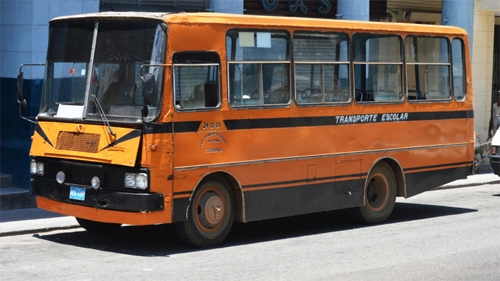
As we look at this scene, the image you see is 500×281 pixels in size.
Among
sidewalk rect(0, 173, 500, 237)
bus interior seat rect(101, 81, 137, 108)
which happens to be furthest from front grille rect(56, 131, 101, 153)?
sidewalk rect(0, 173, 500, 237)

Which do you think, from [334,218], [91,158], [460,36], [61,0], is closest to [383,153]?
[334,218]

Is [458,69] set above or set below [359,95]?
above

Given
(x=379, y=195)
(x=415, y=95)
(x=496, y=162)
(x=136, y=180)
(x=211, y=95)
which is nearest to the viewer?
(x=136, y=180)

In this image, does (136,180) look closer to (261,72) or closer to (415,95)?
(261,72)

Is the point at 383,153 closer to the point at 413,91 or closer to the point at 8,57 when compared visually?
the point at 413,91

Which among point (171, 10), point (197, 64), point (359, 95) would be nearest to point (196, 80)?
point (197, 64)

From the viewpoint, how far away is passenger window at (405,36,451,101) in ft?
48.6

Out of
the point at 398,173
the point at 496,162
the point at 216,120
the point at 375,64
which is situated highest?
the point at 375,64

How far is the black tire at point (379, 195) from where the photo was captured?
14.3 meters

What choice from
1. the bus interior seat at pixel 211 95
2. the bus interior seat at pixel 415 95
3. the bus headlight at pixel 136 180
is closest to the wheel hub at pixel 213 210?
the bus headlight at pixel 136 180

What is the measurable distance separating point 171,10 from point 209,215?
7.58m

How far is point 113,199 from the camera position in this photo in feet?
37.0

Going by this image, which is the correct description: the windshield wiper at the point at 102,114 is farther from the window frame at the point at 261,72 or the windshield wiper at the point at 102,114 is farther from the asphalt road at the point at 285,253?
the window frame at the point at 261,72

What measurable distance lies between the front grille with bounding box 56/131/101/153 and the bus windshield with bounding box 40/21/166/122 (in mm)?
219
